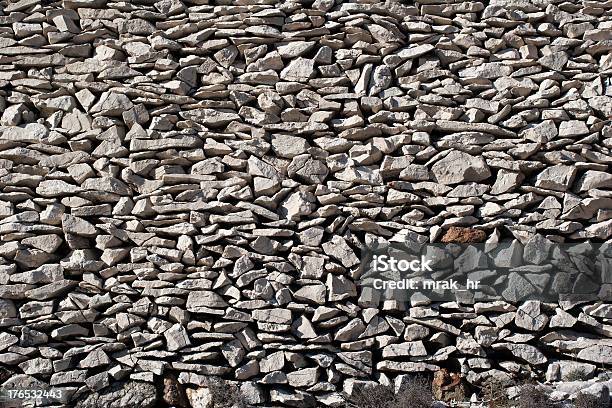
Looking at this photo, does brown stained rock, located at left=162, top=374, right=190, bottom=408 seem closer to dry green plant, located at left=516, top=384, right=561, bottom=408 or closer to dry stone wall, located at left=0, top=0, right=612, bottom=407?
dry stone wall, located at left=0, top=0, right=612, bottom=407

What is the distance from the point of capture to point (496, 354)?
585 cm

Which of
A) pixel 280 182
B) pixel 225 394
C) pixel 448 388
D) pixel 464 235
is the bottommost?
pixel 448 388

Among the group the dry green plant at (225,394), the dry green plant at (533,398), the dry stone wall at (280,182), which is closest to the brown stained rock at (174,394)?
the dry stone wall at (280,182)

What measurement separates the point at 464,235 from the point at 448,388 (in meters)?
1.14

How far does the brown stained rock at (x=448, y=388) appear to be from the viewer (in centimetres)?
569

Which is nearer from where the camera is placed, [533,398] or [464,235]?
[533,398]

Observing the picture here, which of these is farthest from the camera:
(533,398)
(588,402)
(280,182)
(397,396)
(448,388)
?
(280,182)

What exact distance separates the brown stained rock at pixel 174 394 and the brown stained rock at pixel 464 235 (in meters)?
2.27

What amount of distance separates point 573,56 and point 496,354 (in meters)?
2.48

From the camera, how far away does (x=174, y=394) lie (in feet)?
18.8

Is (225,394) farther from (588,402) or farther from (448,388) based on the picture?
(588,402)

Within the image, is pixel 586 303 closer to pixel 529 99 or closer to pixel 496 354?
pixel 496 354

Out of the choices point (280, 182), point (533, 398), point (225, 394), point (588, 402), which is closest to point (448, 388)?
point (533, 398)

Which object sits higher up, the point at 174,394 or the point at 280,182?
the point at 280,182
